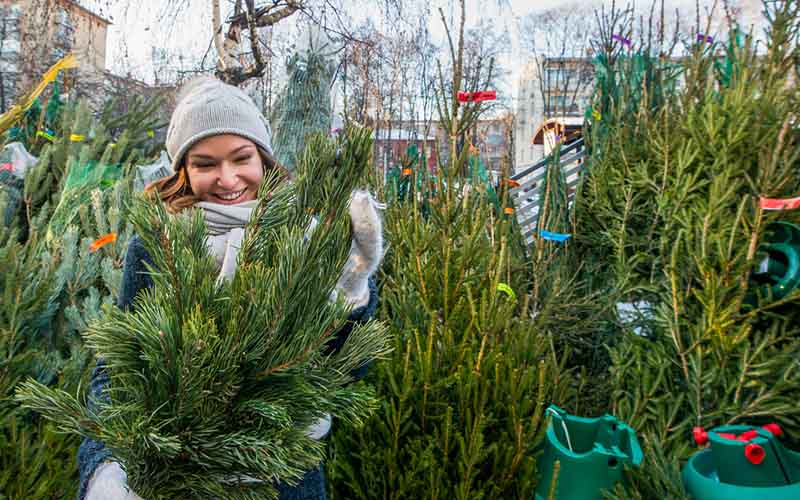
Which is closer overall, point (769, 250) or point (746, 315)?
point (746, 315)

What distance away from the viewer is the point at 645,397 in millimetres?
2357

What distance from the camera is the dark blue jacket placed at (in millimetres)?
945

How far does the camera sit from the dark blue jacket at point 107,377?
945 millimetres

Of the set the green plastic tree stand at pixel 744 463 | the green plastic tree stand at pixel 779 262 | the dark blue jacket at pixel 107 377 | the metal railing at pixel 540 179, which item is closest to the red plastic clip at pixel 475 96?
the dark blue jacket at pixel 107 377

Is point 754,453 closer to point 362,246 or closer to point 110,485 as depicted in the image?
point 362,246

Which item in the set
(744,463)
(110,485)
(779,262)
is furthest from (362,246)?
(779,262)

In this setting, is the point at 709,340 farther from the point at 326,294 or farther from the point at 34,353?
the point at 34,353

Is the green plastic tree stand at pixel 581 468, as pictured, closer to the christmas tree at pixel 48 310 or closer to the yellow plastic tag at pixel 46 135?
the christmas tree at pixel 48 310

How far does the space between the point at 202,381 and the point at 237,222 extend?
576 mm

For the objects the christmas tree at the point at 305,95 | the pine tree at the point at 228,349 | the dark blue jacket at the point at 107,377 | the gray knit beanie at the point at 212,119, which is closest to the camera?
the pine tree at the point at 228,349

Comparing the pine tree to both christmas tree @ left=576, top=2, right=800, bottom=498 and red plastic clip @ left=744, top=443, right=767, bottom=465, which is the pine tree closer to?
christmas tree @ left=576, top=2, right=800, bottom=498

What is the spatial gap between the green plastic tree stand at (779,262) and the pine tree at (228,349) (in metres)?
2.25

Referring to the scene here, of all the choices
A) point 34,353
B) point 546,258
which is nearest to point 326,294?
point 34,353

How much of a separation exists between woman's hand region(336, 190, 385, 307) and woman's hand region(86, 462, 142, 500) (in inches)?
17.2
